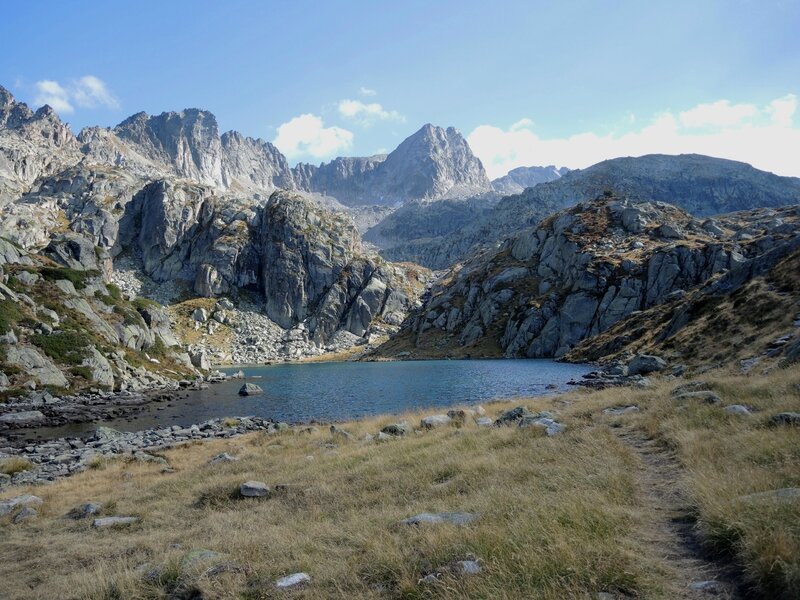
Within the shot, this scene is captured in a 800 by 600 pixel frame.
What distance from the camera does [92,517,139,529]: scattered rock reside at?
13961 millimetres

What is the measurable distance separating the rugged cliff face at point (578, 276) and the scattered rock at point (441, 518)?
79.2 metres

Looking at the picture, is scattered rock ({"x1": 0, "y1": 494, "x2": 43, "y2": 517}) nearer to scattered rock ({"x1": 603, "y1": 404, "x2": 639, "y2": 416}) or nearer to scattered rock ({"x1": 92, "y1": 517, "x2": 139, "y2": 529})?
scattered rock ({"x1": 92, "y1": 517, "x2": 139, "y2": 529})

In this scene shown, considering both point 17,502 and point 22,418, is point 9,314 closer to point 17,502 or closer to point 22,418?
point 22,418

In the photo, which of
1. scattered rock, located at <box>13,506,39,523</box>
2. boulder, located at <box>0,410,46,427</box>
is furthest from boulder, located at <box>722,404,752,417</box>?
boulder, located at <box>0,410,46,427</box>

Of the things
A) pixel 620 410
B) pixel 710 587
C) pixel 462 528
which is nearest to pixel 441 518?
pixel 462 528

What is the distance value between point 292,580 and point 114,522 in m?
10.0

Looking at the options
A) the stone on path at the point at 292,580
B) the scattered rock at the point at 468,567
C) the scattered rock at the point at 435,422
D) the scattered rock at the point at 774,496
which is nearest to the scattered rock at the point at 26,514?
the stone on path at the point at 292,580

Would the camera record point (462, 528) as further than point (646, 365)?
No

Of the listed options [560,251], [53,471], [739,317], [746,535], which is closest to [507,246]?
[560,251]

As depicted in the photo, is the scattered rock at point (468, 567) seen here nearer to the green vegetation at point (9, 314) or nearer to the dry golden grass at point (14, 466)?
the dry golden grass at point (14, 466)

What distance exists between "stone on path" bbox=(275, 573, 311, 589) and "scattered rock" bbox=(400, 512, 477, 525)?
247cm

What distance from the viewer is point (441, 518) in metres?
9.29

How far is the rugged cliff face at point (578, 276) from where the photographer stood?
100 m

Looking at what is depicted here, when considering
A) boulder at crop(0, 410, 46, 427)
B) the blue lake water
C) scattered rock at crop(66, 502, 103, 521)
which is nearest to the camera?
scattered rock at crop(66, 502, 103, 521)
